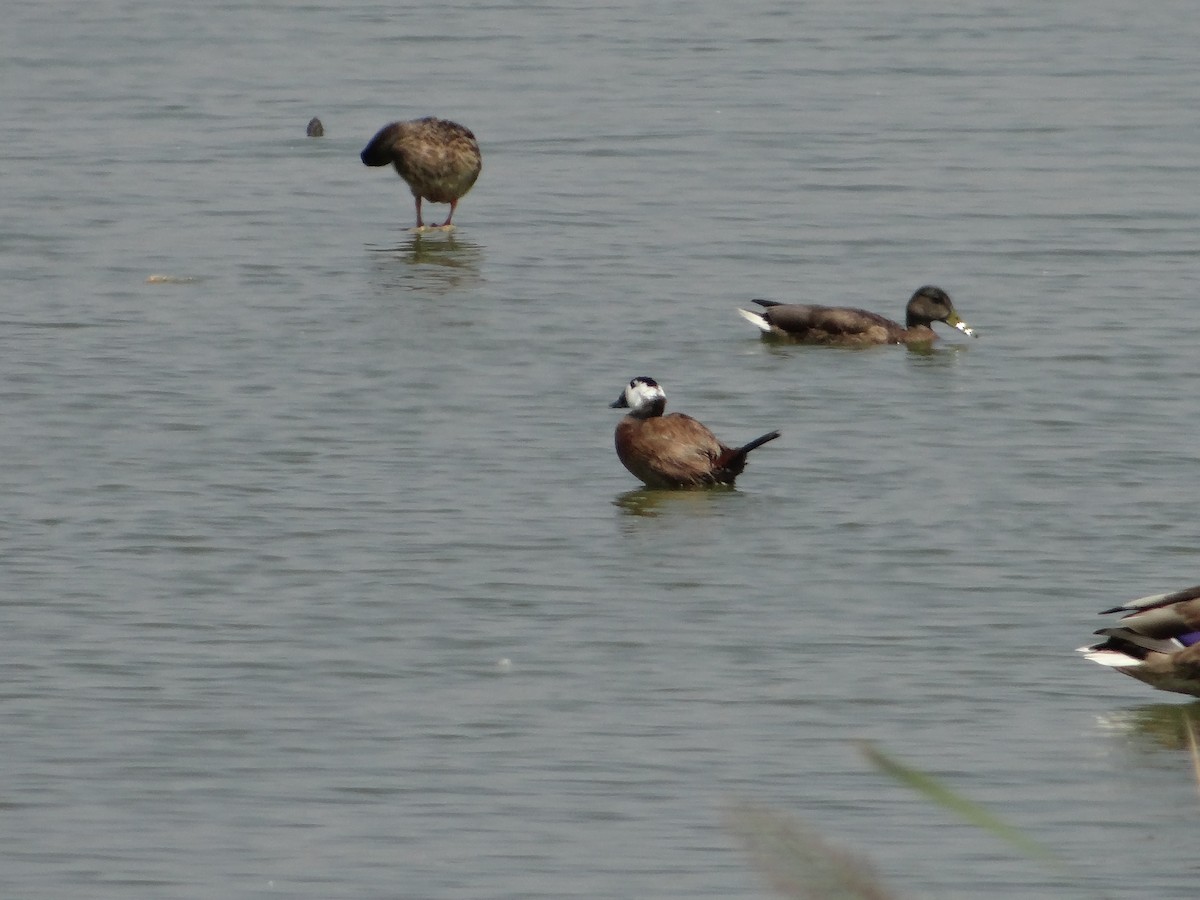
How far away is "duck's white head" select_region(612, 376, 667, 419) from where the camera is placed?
37.6 ft

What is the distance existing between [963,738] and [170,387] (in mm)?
6932

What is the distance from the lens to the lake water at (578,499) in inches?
261

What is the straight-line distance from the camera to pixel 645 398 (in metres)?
11.5

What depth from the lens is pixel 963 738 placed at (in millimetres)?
7328

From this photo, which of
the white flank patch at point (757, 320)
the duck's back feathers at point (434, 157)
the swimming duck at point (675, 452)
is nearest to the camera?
the swimming duck at point (675, 452)

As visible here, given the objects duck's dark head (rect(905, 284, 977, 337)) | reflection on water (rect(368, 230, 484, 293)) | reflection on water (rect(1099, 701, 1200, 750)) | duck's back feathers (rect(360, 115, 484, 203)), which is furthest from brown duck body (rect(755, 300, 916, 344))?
reflection on water (rect(1099, 701, 1200, 750))

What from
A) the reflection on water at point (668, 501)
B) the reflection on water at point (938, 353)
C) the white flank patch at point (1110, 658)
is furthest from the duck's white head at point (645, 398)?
the white flank patch at point (1110, 658)

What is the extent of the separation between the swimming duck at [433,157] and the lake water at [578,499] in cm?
47

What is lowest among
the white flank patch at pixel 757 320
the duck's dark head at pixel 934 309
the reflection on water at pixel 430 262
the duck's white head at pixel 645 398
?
the reflection on water at pixel 430 262

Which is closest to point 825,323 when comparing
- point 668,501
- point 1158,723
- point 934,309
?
point 934,309

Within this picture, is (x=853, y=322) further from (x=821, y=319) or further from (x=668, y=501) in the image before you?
(x=668, y=501)

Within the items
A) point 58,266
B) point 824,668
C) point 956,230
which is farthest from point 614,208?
point 824,668

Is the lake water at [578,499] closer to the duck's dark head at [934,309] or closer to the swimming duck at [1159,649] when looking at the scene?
the swimming duck at [1159,649]

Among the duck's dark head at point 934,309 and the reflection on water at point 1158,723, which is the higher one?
the reflection on water at point 1158,723
